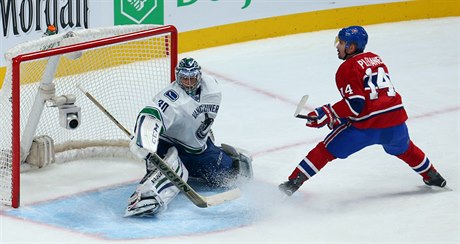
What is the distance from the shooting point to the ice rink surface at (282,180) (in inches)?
192

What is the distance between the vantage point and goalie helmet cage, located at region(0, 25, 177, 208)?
5086 mm

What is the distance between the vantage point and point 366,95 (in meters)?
5.01

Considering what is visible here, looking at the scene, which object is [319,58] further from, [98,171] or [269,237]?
[269,237]

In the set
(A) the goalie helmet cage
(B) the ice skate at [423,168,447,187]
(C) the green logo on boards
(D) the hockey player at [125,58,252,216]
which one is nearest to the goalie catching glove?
(D) the hockey player at [125,58,252,216]

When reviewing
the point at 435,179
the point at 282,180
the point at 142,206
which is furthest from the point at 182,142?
the point at 435,179

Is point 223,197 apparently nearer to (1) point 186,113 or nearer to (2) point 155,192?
(2) point 155,192

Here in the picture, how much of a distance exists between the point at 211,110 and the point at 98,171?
0.73m

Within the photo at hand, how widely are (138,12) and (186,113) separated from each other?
6.90 feet

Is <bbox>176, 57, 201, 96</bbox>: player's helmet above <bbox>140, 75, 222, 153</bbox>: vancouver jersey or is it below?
above

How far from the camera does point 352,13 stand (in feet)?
26.8

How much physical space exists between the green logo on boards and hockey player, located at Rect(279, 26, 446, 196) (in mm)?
2189

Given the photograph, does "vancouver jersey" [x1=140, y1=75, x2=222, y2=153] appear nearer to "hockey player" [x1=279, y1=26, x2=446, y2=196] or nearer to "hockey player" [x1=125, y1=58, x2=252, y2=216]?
"hockey player" [x1=125, y1=58, x2=252, y2=216]

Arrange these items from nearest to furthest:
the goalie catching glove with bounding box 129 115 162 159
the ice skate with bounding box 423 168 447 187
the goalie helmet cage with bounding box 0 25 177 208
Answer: the goalie catching glove with bounding box 129 115 162 159 → the goalie helmet cage with bounding box 0 25 177 208 → the ice skate with bounding box 423 168 447 187

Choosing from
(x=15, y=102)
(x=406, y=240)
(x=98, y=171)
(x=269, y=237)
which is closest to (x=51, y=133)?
(x=98, y=171)
